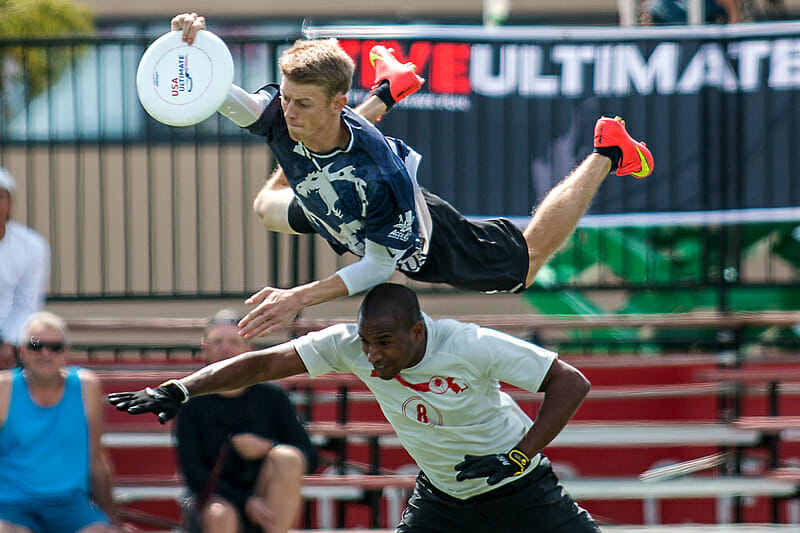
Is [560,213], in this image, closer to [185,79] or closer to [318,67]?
[318,67]

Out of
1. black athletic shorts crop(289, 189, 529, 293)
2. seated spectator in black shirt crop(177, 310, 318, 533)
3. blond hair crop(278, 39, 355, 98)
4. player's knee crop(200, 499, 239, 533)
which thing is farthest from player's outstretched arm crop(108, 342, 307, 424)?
player's knee crop(200, 499, 239, 533)

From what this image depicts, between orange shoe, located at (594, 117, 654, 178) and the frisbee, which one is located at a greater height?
the frisbee

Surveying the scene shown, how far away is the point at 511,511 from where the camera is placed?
4203 mm

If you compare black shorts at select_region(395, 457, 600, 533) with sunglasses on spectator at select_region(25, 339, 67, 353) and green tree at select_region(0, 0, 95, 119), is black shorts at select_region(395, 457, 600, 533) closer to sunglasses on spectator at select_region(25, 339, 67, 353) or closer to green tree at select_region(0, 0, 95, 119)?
sunglasses on spectator at select_region(25, 339, 67, 353)

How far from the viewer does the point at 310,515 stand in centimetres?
659

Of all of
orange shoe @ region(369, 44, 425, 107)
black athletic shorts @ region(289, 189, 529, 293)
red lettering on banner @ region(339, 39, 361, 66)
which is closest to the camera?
black athletic shorts @ region(289, 189, 529, 293)

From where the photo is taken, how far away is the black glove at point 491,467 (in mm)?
3812

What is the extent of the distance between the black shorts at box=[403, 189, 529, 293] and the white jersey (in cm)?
46

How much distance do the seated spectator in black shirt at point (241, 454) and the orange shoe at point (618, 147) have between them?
1.99 meters

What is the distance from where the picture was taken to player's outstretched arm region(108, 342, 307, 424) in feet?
12.2

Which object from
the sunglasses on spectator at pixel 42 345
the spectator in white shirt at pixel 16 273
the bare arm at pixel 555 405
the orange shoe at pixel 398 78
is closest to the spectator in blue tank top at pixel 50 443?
the sunglasses on spectator at pixel 42 345

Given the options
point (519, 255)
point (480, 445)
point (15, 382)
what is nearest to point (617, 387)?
point (519, 255)

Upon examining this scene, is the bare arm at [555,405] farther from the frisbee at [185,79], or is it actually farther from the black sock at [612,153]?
the frisbee at [185,79]

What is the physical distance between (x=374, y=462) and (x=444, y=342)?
7.95 feet
